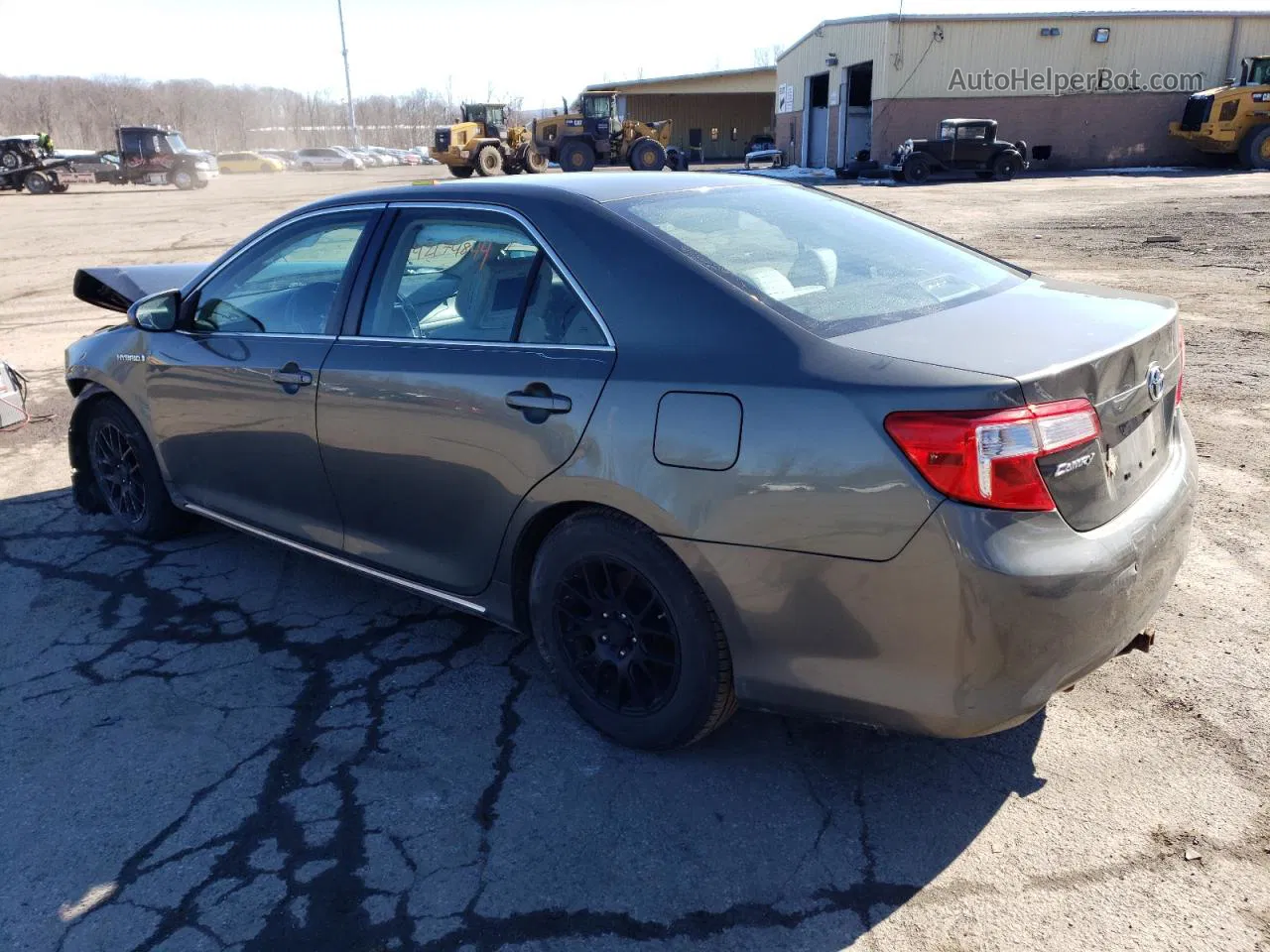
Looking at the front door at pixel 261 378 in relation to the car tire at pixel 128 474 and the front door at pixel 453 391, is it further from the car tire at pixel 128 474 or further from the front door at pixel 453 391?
the car tire at pixel 128 474

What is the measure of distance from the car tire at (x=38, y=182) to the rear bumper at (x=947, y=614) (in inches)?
1687

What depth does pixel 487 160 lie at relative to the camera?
37.3 meters

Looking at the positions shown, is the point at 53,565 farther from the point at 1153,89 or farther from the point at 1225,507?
the point at 1153,89

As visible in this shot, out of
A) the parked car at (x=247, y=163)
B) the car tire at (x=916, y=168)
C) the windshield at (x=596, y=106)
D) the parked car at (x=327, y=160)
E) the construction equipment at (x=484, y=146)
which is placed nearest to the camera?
the car tire at (x=916, y=168)

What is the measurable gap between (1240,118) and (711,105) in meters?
43.2

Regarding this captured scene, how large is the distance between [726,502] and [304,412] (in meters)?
1.83

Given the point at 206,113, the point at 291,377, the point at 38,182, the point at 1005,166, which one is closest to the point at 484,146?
the point at 38,182

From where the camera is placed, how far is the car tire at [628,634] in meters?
2.68

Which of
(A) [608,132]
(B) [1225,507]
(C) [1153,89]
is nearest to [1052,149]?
(C) [1153,89]

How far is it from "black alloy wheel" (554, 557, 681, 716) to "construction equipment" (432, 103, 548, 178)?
35.3 meters

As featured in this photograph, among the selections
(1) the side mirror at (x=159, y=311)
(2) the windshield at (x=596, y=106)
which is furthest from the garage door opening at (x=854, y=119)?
(1) the side mirror at (x=159, y=311)

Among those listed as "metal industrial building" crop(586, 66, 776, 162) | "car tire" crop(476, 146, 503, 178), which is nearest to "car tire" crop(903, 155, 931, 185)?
"car tire" crop(476, 146, 503, 178)

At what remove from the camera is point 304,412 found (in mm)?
3594

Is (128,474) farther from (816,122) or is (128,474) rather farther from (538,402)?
(816,122)
